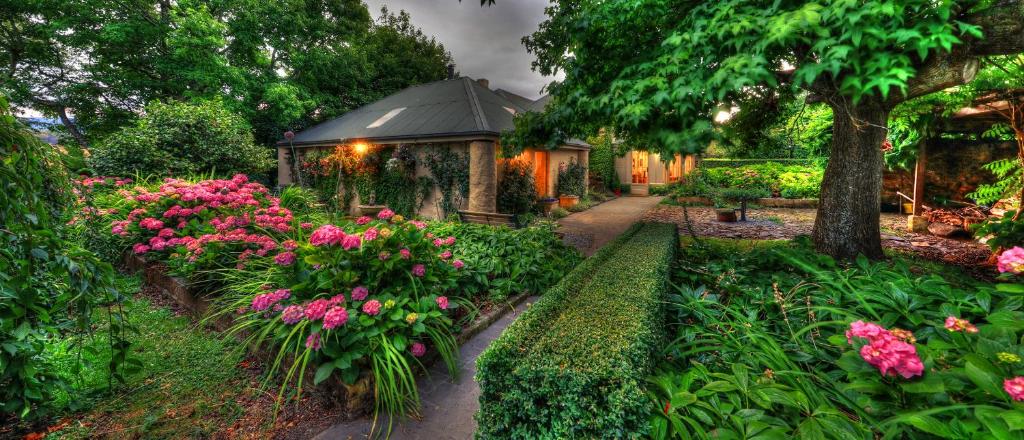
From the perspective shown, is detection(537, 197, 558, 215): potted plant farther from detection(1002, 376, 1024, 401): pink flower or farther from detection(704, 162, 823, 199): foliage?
detection(1002, 376, 1024, 401): pink flower

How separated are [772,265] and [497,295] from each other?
2921 mm

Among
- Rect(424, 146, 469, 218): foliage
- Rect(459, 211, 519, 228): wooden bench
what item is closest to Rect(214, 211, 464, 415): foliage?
Rect(459, 211, 519, 228): wooden bench

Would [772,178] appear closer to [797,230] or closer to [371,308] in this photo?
[797,230]

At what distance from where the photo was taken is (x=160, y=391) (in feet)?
8.71

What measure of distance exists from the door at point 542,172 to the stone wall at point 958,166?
377 inches

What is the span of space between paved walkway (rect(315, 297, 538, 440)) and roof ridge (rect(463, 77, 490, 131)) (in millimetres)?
7479

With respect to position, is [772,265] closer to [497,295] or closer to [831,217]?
[831,217]

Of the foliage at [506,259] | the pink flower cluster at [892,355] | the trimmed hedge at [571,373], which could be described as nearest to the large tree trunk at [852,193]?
the foliage at [506,259]

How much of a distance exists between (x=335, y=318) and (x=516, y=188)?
8.87 m

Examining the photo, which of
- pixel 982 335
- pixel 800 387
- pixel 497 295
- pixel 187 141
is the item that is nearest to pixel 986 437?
pixel 800 387

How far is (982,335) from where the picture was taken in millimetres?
1684

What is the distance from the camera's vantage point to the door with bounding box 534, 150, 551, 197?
514 inches

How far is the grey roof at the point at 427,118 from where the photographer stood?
10149 mm

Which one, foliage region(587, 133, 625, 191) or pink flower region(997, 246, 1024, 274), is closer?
pink flower region(997, 246, 1024, 274)
